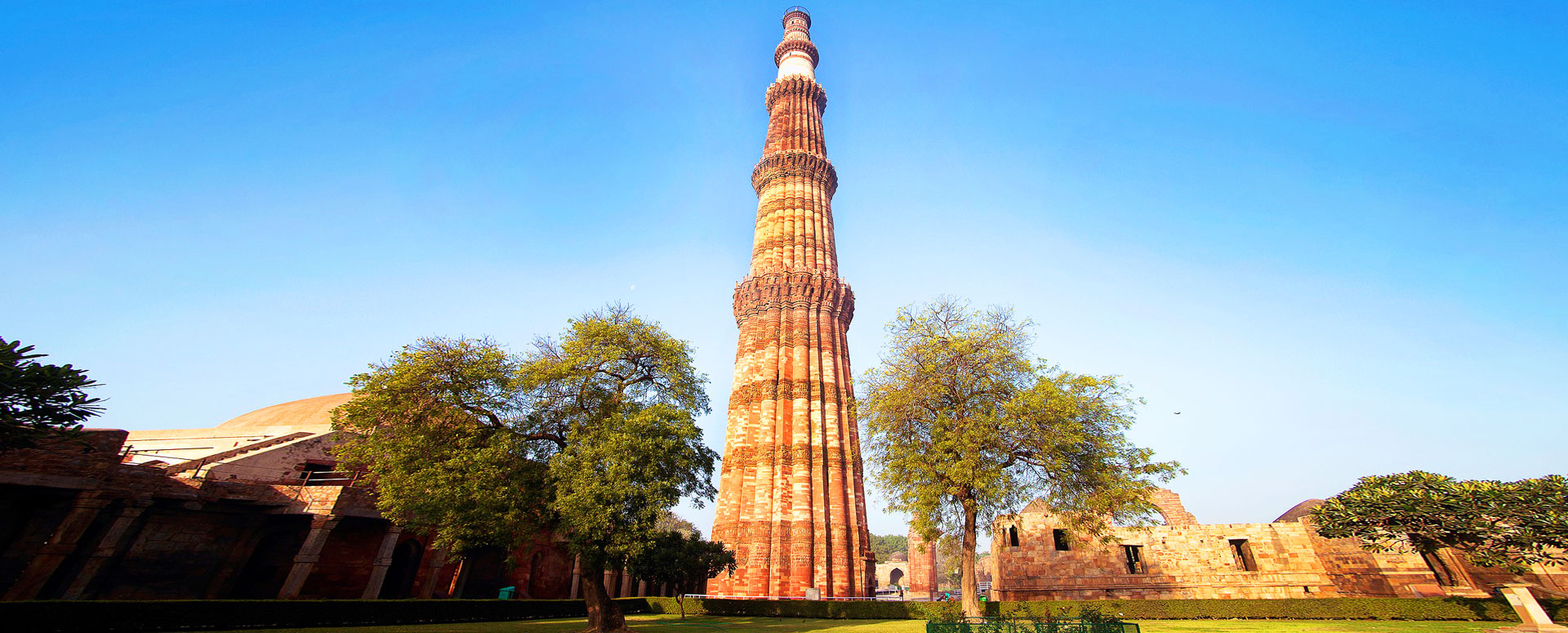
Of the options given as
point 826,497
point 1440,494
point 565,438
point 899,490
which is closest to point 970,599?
point 899,490

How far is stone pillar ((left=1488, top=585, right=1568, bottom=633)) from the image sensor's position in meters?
15.9

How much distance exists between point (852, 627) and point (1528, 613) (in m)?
18.2

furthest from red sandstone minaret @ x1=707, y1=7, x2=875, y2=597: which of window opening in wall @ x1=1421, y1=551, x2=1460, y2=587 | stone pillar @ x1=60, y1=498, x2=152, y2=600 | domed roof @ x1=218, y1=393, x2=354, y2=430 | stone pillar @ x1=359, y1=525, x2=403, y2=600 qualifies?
domed roof @ x1=218, y1=393, x2=354, y2=430

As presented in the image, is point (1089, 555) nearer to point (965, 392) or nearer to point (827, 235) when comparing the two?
point (965, 392)

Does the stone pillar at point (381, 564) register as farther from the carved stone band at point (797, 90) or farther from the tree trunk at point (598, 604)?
the carved stone band at point (797, 90)

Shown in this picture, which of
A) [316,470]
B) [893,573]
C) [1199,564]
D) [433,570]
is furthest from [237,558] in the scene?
[893,573]

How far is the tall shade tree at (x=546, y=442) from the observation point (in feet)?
54.2

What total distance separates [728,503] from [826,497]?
15.2ft

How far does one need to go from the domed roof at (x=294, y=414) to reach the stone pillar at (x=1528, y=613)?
Result: 173 ft

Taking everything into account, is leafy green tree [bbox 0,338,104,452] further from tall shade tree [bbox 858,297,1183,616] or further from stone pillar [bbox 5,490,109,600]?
tall shade tree [bbox 858,297,1183,616]

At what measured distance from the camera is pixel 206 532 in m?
21.7

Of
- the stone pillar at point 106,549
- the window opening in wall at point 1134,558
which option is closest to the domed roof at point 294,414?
the stone pillar at point 106,549

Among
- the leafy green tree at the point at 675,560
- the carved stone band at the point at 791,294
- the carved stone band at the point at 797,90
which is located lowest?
the leafy green tree at the point at 675,560

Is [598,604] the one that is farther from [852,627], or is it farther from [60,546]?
[60,546]
